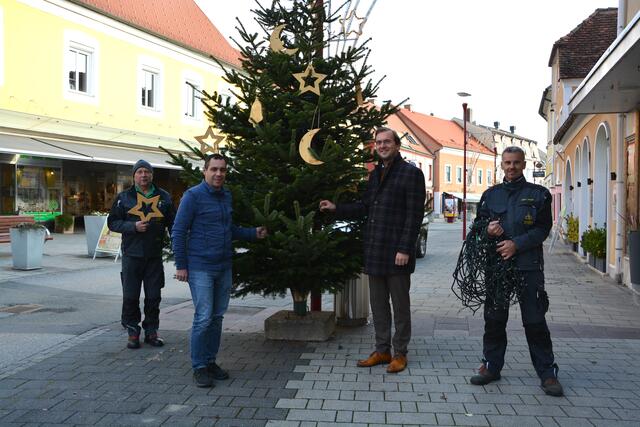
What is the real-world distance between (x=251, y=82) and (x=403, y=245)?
2.35 metres

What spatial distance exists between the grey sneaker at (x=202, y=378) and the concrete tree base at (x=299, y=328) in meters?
1.50

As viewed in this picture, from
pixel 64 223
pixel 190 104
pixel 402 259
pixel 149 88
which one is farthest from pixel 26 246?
pixel 190 104

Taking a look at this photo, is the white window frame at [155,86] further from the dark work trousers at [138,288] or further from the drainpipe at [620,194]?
the dark work trousers at [138,288]

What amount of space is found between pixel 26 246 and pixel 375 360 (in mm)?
8938

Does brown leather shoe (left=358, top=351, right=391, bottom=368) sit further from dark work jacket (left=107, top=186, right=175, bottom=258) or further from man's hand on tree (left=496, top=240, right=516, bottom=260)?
dark work jacket (left=107, top=186, right=175, bottom=258)

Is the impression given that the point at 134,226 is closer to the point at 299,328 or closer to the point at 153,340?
the point at 153,340

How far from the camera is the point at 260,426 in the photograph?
3961 mm

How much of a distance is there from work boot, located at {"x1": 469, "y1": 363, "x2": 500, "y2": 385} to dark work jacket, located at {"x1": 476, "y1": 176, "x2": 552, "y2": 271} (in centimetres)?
90

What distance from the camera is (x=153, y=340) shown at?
6148 millimetres

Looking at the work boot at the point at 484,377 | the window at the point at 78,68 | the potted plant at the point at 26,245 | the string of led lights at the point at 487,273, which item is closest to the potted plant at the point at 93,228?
the potted plant at the point at 26,245

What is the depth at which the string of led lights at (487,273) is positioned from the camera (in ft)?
15.4

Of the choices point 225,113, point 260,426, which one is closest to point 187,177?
point 225,113

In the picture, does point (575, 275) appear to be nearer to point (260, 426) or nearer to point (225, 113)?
point (225, 113)

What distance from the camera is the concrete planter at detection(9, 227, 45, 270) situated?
11.7 metres
